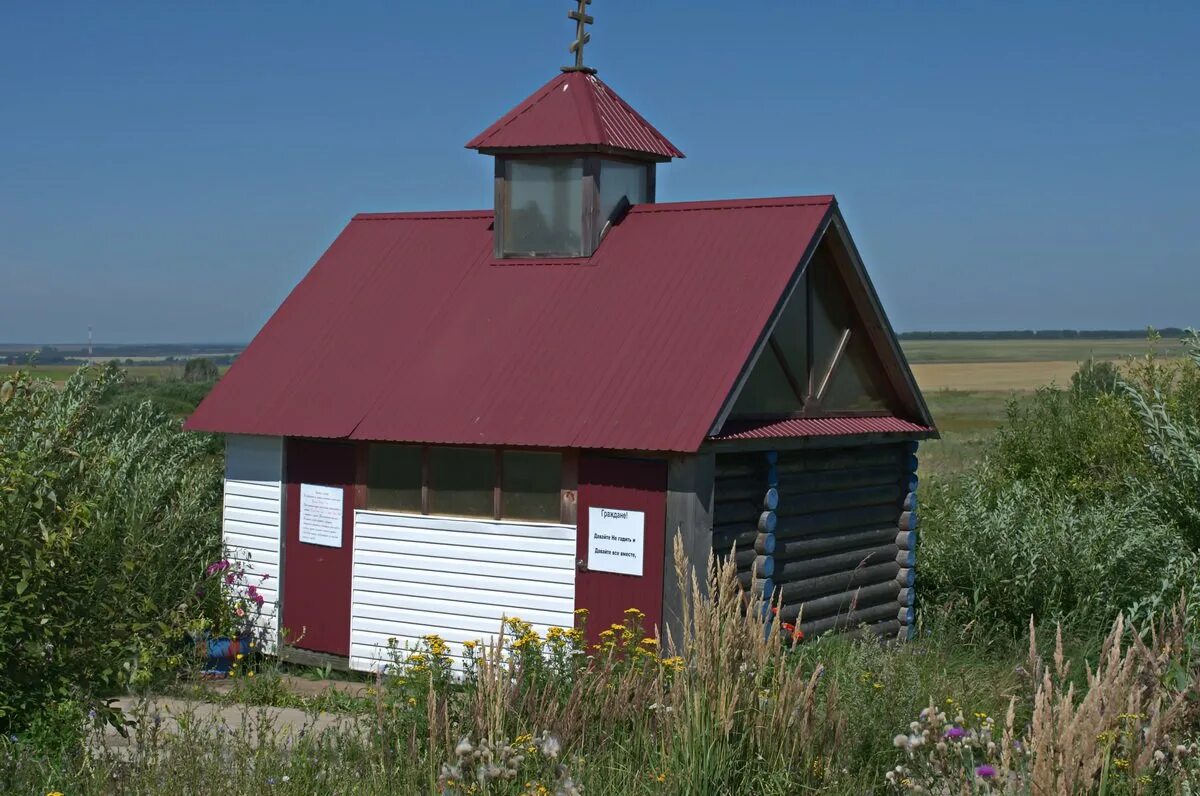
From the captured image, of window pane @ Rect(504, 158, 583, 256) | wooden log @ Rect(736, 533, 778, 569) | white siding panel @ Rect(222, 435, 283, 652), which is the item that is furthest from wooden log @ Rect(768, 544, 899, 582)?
white siding panel @ Rect(222, 435, 283, 652)

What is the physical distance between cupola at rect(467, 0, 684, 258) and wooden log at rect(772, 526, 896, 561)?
3.63 meters

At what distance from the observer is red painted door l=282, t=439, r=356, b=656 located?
1352 cm

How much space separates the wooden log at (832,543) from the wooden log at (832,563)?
0.05 meters

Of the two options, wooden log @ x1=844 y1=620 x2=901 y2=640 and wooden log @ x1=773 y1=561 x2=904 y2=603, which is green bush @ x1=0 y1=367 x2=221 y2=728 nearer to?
wooden log @ x1=773 y1=561 x2=904 y2=603

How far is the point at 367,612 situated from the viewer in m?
13.4

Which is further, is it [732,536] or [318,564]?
[318,564]

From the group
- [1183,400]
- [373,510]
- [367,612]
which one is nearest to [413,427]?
[373,510]

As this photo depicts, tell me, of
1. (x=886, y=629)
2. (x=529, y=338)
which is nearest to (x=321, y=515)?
(x=529, y=338)

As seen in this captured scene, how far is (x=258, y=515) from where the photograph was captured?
14164mm

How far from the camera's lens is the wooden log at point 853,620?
13107 millimetres

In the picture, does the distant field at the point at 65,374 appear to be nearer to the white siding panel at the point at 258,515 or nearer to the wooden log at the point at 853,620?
the white siding panel at the point at 258,515

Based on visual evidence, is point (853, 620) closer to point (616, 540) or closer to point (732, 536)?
point (732, 536)

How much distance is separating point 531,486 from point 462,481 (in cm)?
73

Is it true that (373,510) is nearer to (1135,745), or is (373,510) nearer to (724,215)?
(724,215)
